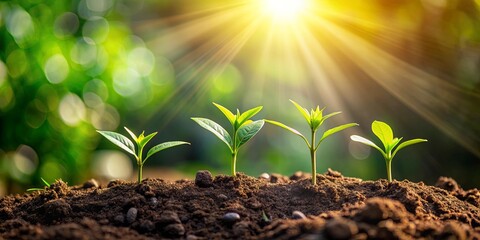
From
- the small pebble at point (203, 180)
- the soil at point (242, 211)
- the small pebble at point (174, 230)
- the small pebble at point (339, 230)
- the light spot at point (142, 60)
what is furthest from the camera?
the light spot at point (142, 60)

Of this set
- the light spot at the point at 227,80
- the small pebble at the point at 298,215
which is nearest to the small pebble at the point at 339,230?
the small pebble at the point at 298,215

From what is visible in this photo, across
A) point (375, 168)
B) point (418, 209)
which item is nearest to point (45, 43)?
point (375, 168)

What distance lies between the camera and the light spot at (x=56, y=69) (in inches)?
179

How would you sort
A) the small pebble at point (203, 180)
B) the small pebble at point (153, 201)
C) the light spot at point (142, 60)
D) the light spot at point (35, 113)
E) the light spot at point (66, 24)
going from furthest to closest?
1. the light spot at point (142, 60)
2. the light spot at point (66, 24)
3. the light spot at point (35, 113)
4. the small pebble at point (203, 180)
5. the small pebble at point (153, 201)

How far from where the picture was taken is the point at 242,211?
1.56 m

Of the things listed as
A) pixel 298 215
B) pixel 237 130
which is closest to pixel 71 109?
pixel 237 130

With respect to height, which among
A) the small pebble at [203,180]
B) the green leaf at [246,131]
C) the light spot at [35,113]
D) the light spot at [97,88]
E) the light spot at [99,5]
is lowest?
the small pebble at [203,180]

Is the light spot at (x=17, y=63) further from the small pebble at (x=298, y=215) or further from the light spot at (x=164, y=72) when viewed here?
the small pebble at (x=298, y=215)

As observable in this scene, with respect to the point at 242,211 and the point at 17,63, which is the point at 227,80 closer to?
the point at 17,63

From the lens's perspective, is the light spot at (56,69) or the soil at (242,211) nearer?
the soil at (242,211)

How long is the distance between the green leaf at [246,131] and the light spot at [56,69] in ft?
10.4

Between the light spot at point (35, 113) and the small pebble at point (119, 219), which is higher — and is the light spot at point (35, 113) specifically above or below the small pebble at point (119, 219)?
above

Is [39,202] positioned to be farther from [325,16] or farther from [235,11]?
[235,11]

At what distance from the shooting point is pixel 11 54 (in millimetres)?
4422
